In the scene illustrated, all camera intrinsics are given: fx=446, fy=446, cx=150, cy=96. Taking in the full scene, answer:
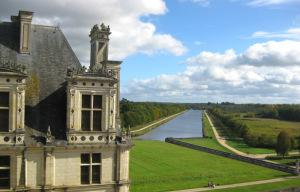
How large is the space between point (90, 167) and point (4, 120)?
3.59 m

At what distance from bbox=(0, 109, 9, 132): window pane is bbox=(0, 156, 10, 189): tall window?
3.32ft

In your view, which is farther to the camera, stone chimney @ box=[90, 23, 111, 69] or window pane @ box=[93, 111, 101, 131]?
stone chimney @ box=[90, 23, 111, 69]

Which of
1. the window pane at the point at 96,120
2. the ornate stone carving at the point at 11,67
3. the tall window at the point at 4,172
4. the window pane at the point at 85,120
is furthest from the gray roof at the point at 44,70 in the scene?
the ornate stone carving at the point at 11,67

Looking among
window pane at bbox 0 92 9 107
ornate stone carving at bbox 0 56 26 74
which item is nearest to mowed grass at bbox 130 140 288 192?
window pane at bbox 0 92 9 107

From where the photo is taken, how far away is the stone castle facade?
1566 centimetres

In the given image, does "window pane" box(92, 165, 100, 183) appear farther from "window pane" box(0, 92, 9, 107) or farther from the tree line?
the tree line

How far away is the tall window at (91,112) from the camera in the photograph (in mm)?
16906

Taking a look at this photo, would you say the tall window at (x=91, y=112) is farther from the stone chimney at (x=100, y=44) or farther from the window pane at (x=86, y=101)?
the stone chimney at (x=100, y=44)

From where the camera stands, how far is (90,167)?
16.8 m

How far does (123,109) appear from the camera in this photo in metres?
128

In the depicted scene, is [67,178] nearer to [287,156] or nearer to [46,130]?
[46,130]

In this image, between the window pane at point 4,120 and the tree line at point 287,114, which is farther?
the tree line at point 287,114

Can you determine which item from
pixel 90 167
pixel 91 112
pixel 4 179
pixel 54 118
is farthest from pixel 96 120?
pixel 4 179

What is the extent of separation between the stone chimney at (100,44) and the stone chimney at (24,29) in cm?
271
